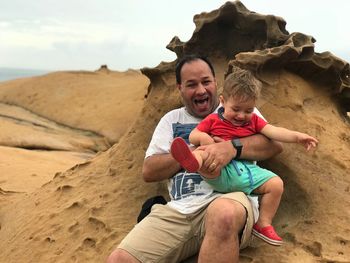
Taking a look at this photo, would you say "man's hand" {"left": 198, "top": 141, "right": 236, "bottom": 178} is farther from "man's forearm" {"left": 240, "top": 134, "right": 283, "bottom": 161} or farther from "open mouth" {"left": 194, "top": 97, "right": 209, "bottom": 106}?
"open mouth" {"left": 194, "top": 97, "right": 209, "bottom": 106}

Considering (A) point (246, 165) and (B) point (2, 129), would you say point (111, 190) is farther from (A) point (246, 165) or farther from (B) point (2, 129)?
(B) point (2, 129)

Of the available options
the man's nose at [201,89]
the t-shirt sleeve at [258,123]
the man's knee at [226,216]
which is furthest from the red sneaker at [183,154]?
the man's nose at [201,89]

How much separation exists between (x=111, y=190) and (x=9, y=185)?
2189 mm

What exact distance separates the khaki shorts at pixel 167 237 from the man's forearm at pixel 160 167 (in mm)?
238

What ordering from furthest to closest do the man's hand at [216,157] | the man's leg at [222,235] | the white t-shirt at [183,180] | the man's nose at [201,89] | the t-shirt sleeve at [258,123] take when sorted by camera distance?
the man's nose at [201,89] → the t-shirt sleeve at [258,123] → the white t-shirt at [183,180] → the man's hand at [216,157] → the man's leg at [222,235]

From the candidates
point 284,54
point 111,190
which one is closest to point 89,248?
point 111,190

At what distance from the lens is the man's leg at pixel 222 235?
2041mm

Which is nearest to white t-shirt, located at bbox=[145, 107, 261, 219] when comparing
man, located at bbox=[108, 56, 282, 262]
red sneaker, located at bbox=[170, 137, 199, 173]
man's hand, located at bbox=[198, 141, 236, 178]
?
man, located at bbox=[108, 56, 282, 262]

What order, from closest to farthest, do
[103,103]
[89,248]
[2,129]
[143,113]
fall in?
[89,248] < [143,113] < [2,129] < [103,103]

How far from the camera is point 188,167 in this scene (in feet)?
6.93

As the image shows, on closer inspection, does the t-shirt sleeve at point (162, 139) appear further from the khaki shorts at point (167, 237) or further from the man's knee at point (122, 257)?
the man's knee at point (122, 257)

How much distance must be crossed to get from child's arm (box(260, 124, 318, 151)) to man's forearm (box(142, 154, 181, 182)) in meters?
0.45

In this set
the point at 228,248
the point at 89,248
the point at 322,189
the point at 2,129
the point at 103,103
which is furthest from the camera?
the point at 103,103

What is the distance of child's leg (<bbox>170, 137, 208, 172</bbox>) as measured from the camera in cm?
207
